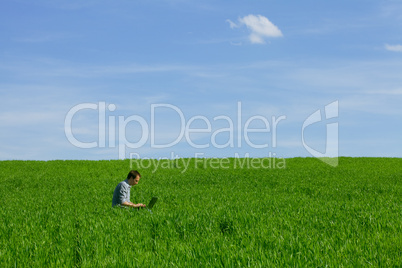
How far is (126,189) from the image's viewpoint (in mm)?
11562

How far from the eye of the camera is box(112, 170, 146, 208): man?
11.3 m

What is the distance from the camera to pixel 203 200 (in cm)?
1555

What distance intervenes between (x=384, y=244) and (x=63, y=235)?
22.9 ft

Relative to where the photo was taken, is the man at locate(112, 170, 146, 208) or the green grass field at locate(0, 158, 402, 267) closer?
the green grass field at locate(0, 158, 402, 267)

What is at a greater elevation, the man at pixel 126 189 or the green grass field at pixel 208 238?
the man at pixel 126 189

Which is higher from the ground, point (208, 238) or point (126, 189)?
point (126, 189)

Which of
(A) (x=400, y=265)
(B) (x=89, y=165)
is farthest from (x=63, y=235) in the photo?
(B) (x=89, y=165)

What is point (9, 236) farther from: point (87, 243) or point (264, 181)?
point (264, 181)

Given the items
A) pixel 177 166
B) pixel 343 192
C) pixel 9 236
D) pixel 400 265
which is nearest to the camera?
pixel 400 265

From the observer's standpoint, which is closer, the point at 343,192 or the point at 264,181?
the point at 343,192

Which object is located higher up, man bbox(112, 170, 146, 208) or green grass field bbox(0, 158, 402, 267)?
man bbox(112, 170, 146, 208)

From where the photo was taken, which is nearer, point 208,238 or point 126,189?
point 208,238

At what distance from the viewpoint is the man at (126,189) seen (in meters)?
11.3

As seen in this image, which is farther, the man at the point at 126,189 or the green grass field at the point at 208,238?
the man at the point at 126,189
